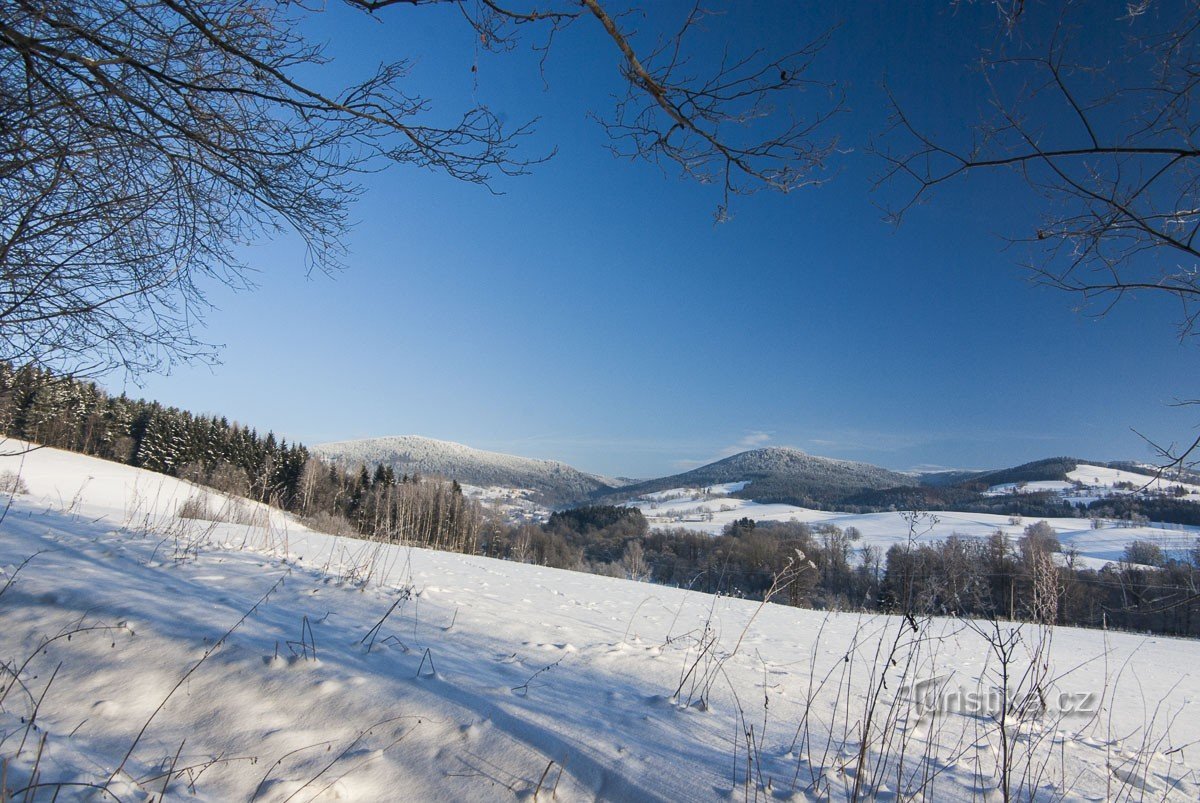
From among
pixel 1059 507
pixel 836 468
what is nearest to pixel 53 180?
pixel 1059 507

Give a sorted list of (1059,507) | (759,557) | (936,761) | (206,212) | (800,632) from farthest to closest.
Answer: (1059,507), (759,557), (800,632), (206,212), (936,761)

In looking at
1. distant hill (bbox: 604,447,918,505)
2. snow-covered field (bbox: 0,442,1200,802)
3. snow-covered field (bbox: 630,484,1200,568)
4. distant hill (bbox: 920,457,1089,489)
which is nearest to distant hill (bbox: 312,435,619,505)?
distant hill (bbox: 604,447,918,505)

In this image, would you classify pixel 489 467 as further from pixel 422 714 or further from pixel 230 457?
pixel 422 714

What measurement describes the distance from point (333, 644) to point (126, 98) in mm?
2541

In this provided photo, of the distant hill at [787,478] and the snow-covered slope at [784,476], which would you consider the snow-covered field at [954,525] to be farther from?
the snow-covered slope at [784,476]

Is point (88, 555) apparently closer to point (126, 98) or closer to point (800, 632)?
point (126, 98)

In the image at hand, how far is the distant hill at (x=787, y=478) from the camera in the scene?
118875 mm

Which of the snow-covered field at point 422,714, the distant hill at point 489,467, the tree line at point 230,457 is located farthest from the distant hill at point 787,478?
the snow-covered field at point 422,714

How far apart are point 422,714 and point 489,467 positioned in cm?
16373

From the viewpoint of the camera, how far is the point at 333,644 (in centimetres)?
269

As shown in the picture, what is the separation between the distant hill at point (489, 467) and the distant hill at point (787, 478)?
53.7 ft

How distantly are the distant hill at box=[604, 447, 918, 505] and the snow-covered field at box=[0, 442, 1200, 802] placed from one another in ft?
377

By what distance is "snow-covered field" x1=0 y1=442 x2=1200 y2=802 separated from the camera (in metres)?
1.70

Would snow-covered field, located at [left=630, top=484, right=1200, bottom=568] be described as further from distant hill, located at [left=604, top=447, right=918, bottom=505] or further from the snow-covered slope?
the snow-covered slope
